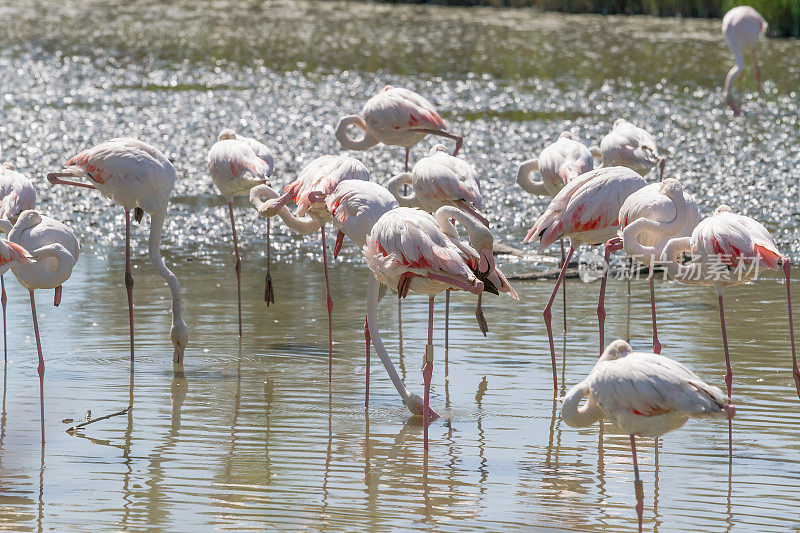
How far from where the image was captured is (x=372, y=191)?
632 centimetres

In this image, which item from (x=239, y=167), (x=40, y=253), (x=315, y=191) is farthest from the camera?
(x=239, y=167)

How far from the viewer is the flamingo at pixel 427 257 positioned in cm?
562

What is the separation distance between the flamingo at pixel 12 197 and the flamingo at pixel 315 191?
122cm

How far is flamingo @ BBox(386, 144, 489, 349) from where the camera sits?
7.13 meters

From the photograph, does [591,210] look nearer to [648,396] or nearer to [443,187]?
[443,187]

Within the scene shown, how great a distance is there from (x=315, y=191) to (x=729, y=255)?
7.14ft

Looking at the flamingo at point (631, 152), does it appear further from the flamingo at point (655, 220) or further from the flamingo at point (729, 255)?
the flamingo at point (729, 255)

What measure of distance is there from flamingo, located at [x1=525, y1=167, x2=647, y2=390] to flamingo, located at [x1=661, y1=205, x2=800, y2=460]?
90 cm

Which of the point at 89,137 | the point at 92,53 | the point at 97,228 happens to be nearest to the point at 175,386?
the point at 97,228

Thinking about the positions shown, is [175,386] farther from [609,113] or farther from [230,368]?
[609,113]

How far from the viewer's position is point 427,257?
5.62m

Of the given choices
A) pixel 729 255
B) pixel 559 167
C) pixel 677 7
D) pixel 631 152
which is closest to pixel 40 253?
pixel 729 255

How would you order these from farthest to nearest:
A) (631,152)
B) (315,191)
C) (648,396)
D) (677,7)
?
(677,7)
(631,152)
(315,191)
(648,396)

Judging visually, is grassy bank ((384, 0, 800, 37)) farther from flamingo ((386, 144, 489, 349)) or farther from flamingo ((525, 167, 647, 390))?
flamingo ((525, 167, 647, 390))
